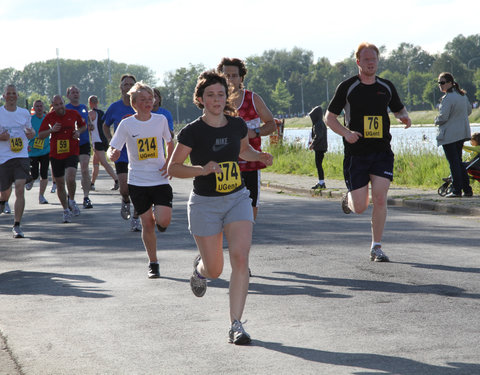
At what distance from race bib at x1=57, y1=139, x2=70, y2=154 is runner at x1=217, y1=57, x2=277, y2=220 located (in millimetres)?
5932

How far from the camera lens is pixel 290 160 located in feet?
84.6

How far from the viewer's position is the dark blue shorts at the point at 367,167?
329 inches

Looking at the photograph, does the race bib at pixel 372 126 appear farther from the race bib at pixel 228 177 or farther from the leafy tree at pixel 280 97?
the leafy tree at pixel 280 97

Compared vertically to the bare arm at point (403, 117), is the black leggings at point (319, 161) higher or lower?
lower

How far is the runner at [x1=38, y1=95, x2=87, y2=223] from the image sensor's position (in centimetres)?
1321

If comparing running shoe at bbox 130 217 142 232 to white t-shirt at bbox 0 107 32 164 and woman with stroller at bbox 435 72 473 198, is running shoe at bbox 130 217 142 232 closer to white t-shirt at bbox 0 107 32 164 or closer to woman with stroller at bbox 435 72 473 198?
white t-shirt at bbox 0 107 32 164

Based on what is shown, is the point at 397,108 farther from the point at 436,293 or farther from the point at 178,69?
the point at 178,69

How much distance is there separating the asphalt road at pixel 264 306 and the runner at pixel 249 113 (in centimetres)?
92

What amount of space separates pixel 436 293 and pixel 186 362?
2.58 m

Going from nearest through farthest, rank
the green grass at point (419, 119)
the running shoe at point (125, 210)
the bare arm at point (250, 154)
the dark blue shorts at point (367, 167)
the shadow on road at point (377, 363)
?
1. the shadow on road at point (377, 363)
2. the bare arm at point (250, 154)
3. the dark blue shorts at point (367, 167)
4. the running shoe at point (125, 210)
5. the green grass at point (419, 119)

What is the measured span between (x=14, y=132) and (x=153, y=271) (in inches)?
184

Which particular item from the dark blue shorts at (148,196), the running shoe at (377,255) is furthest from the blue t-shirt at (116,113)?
the running shoe at (377,255)

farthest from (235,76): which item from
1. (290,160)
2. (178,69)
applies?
(178,69)

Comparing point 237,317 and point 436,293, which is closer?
point 237,317
